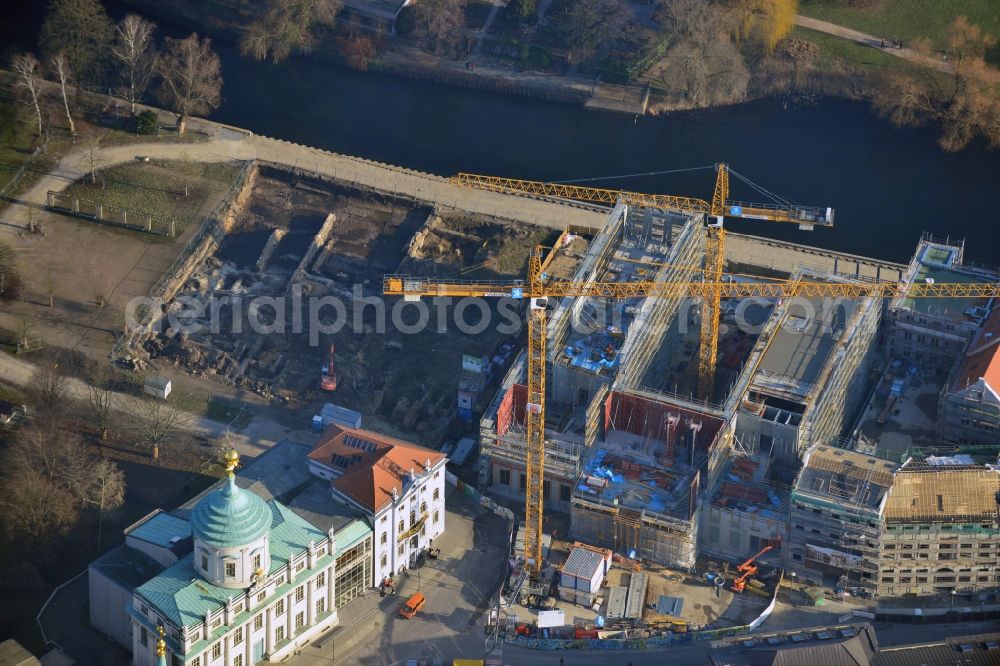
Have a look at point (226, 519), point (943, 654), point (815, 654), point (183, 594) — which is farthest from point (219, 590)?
point (943, 654)

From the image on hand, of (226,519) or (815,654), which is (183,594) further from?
(815,654)

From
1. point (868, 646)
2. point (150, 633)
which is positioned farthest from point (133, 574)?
point (868, 646)

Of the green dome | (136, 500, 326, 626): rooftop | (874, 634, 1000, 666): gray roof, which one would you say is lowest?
(136, 500, 326, 626): rooftop

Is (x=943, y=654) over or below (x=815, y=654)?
over

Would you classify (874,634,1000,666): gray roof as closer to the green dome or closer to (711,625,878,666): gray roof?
(711,625,878,666): gray roof

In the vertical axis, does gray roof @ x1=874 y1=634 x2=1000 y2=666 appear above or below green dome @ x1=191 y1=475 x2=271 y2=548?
below

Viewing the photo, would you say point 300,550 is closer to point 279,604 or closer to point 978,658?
point 279,604

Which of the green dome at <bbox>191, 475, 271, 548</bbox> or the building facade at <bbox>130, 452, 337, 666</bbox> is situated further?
the building facade at <bbox>130, 452, 337, 666</bbox>

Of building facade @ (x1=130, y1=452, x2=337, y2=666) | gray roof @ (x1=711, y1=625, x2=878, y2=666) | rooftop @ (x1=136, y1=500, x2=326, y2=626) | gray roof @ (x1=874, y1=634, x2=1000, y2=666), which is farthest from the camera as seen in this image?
gray roof @ (x1=874, y1=634, x2=1000, y2=666)

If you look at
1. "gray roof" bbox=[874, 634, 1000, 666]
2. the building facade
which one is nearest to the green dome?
the building facade
